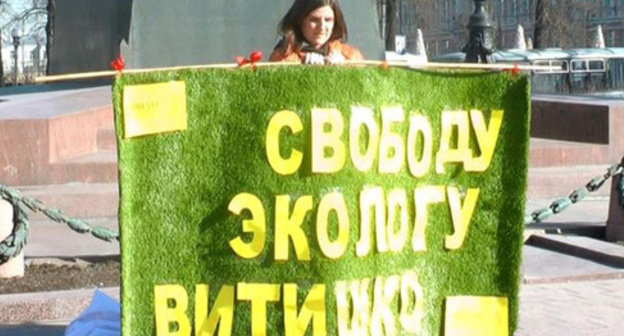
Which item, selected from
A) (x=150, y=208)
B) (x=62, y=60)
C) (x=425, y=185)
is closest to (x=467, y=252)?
(x=425, y=185)

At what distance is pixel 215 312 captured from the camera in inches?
167

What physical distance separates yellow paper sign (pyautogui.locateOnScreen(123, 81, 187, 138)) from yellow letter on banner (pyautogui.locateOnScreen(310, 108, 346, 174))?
421mm

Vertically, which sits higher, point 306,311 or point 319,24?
point 319,24

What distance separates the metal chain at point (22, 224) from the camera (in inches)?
292

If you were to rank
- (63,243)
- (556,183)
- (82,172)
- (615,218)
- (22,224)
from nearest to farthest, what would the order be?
1. (22,224)
2. (63,243)
3. (615,218)
4. (82,172)
5. (556,183)

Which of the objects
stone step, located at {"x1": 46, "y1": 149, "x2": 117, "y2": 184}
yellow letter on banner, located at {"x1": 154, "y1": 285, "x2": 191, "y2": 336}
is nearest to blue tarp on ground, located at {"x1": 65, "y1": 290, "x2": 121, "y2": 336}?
yellow letter on banner, located at {"x1": 154, "y1": 285, "x2": 191, "y2": 336}

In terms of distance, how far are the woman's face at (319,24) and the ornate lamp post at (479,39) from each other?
16.6 metres

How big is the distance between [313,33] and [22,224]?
3.32 metres

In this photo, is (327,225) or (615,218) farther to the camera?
(615,218)

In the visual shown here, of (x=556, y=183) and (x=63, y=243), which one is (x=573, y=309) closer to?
(x=63, y=243)

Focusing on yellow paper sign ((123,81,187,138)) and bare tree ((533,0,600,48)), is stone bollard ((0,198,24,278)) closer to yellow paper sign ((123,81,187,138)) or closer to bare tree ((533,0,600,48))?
yellow paper sign ((123,81,187,138))

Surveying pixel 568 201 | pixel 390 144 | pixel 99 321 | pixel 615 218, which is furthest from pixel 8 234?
pixel 615 218

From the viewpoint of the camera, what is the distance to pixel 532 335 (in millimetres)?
6598

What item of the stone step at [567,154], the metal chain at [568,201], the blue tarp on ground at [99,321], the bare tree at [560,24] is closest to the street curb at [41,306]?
the blue tarp on ground at [99,321]
